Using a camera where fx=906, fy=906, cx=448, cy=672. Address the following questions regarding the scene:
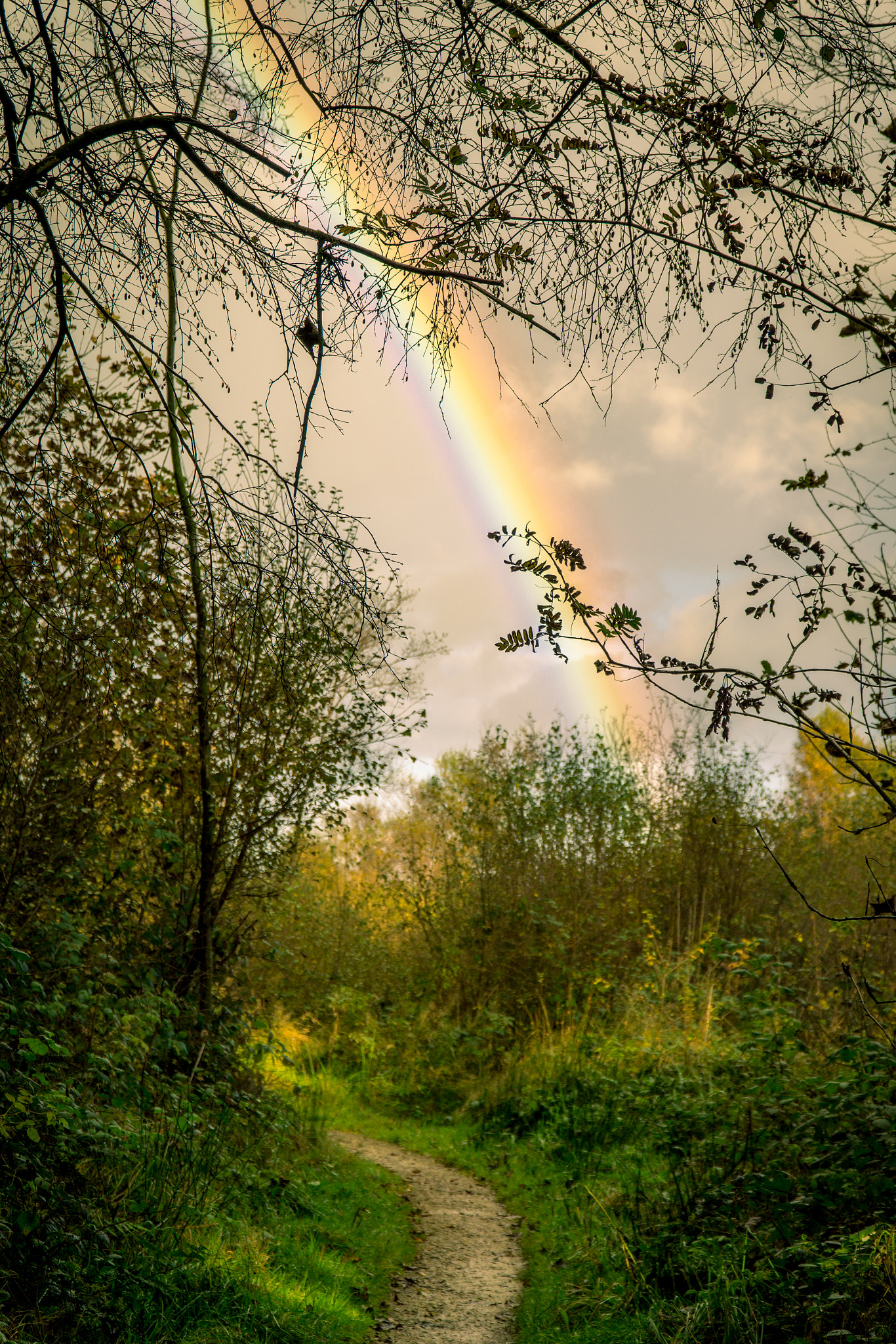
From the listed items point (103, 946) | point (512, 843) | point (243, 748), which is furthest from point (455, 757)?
point (103, 946)

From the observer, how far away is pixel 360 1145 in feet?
26.5

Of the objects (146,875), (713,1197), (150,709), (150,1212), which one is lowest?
(150,1212)

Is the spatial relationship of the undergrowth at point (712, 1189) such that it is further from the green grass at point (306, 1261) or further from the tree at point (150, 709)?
the tree at point (150, 709)

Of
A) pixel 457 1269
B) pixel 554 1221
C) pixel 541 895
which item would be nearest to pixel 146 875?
pixel 457 1269

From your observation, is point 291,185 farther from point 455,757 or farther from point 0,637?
point 455,757

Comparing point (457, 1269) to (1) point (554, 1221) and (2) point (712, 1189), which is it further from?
(2) point (712, 1189)

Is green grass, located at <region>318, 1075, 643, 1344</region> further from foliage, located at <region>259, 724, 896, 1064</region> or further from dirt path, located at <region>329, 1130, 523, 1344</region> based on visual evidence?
foliage, located at <region>259, 724, 896, 1064</region>

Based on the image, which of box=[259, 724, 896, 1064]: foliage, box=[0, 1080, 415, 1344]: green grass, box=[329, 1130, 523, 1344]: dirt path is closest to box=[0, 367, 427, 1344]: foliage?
box=[0, 1080, 415, 1344]: green grass

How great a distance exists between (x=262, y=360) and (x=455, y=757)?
10.1 meters

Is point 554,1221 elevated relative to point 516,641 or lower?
lower

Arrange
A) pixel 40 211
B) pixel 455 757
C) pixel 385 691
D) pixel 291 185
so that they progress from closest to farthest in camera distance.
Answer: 1. pixel 40 211
2. pixel 291 185
3. pixel 385 691
4. pixel 455 757

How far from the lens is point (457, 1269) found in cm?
520

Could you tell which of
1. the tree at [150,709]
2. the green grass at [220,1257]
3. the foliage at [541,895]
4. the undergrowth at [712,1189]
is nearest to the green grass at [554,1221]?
the undergrowth at [712,1189]

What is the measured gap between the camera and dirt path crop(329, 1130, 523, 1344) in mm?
4355
